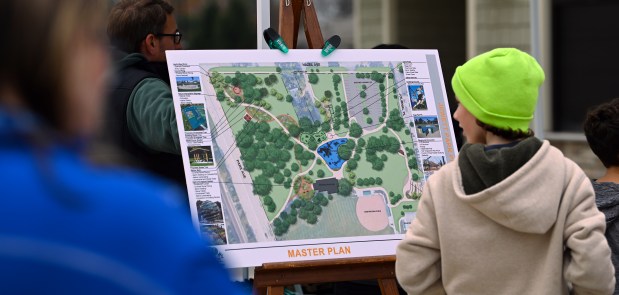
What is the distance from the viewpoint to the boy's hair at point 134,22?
3656 millimetres

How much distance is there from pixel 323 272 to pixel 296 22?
3.18ft

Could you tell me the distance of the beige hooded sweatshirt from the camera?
2.31 metres

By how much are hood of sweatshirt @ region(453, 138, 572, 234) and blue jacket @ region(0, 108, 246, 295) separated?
157 centimetres

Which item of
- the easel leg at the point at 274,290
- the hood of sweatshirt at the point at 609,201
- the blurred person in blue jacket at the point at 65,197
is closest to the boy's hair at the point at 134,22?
the easel leg at the point at 274,290

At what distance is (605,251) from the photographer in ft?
7.57

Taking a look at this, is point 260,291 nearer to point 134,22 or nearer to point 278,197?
point 278,197

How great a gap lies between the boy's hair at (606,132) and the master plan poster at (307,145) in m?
0.63

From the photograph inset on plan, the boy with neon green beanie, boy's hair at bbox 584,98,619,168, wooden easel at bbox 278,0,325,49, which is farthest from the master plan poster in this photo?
the boy with neon green beanie

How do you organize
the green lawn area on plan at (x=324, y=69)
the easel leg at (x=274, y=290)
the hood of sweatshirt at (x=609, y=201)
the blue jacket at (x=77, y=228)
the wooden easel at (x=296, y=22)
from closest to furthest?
1. the blue jacket at (x=77, y=228)
2. the hood of sweatshirt at (x=609, y=201)
3. the easel leg at (x=274, y=290)
4. the green lawn area on plan at (x=324, y=69)
5. the wooden easel at (x=296, y=22)

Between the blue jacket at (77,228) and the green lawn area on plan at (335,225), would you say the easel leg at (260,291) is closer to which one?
the green lawn area on plan at (335,225)

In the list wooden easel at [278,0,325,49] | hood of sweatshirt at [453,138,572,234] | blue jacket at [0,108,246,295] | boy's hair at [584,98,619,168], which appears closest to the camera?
blue jacket at [0,108,246,295]

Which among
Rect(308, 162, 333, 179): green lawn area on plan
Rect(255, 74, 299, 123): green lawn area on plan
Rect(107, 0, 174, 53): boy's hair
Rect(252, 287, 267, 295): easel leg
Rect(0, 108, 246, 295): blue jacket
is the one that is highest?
Rect(0, 108, 246, 295): blue jacket

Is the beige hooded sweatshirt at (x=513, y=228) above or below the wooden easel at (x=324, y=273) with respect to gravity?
above

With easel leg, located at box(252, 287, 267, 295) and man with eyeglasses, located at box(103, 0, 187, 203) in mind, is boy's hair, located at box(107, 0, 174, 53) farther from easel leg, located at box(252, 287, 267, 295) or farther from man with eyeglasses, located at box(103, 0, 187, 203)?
easel leg, located at box(252, 287, 267, 295)
